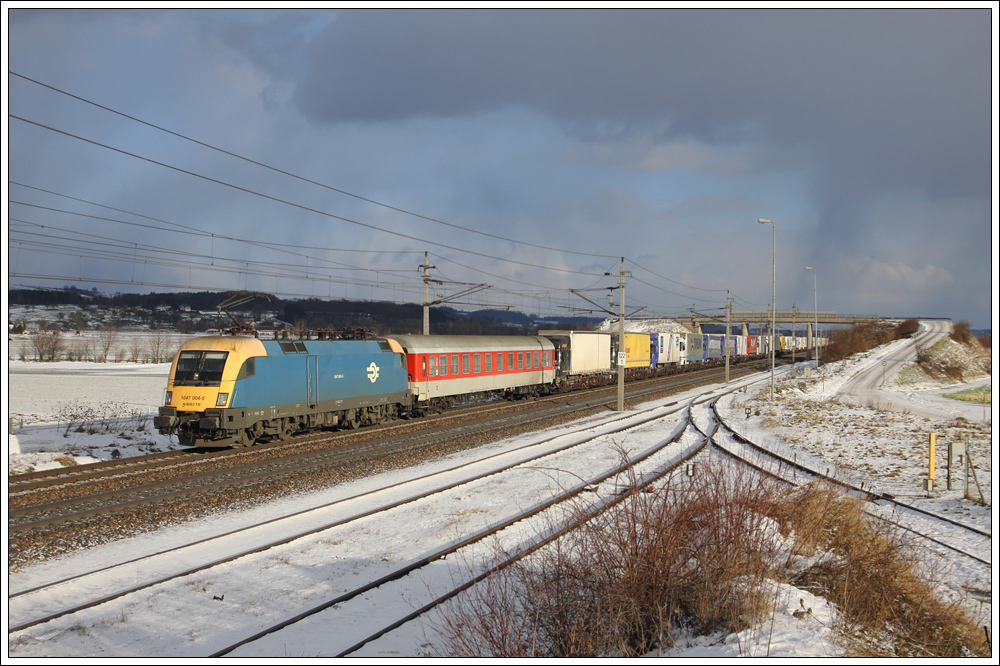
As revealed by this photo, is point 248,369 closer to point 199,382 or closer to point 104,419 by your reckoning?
point 199,382

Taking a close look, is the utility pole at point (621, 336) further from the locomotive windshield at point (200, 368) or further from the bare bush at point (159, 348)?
the bare bush at point (159, 348)

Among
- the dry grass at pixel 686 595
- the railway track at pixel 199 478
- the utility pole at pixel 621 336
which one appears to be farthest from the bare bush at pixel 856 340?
the dry grass at pixel 686 595

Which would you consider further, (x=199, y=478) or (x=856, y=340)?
(x=856, y=340)

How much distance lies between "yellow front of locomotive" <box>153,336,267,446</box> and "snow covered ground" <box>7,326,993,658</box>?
115 inches

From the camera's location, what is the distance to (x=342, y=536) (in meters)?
10.8

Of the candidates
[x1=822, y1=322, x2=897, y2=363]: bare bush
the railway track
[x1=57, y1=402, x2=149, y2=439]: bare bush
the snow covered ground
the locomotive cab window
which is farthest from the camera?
[x1=822, y1=322, x2=897, y2=363]: bare bush

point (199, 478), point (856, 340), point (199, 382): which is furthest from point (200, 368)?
point (856, 340)

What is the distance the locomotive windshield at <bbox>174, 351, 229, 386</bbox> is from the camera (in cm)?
1684

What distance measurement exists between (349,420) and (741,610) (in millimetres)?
17467

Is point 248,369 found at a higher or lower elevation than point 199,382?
higher

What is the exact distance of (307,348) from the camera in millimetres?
19578

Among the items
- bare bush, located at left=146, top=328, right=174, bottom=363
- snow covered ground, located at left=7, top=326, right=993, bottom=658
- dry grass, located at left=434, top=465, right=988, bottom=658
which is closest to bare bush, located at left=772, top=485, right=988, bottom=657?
dry grass, located at left=434, top=465, right=988, bottom=658

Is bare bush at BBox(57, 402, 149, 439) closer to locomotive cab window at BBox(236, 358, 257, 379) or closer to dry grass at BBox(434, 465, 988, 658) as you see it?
locomotive cab window at BBox(236, 358, 257, 379)

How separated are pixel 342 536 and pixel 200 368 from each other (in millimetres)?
8863
